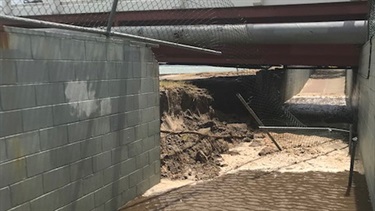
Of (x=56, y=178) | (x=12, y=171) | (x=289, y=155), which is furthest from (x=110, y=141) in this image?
(x=289, y=155)

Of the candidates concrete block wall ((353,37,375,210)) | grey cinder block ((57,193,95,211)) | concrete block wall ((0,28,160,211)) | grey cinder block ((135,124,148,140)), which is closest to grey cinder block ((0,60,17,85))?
concrete block wall ((0,28,160,211))

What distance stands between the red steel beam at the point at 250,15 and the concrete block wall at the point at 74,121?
5309 millimetres

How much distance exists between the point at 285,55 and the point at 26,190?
9491mm

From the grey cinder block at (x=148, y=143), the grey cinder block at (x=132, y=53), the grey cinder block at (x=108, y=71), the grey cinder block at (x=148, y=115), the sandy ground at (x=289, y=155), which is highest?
the grey cinder block at (x=132, y=53)

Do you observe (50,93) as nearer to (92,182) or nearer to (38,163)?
(38,163)

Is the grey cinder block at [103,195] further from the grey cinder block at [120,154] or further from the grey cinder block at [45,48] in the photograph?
the grey cinder block at [45,48]

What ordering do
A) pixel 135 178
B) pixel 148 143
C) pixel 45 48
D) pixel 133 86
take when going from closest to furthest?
1. pixel 45 48
2. pixel 133 86
3. pixel 135 178
4. pixel 148 143

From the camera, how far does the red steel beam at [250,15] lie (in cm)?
1128

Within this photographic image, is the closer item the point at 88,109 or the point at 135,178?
the point at 88,109

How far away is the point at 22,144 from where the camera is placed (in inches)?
160

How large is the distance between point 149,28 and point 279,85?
9946 mm

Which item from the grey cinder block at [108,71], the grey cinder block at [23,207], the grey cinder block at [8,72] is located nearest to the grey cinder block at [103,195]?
the grey cinder block at [23,207]

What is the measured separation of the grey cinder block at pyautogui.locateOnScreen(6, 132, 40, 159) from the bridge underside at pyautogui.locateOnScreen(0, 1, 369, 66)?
7210 mm

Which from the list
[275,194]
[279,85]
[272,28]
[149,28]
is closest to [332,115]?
[279,85]
